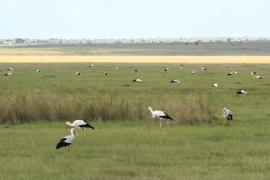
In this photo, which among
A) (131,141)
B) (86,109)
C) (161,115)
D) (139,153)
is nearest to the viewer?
(139,153)

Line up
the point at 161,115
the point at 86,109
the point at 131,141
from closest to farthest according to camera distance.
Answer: the point at 131,141 → the point at 161,115 → the point at 86,109

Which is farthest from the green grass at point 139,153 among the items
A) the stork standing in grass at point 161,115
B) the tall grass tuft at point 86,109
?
the tall grass tuft at point 86,109

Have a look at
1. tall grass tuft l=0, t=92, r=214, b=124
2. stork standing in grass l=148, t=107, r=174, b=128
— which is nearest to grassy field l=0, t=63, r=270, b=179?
tall grass tuft l=0, t=92, r=214, b=124

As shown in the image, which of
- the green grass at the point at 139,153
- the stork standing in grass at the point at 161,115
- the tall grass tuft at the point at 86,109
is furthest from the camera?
the tall grass tuft at the point at 86,109

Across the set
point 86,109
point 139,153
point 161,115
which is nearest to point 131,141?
point 139,153

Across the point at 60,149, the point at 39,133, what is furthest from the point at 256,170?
the point at 39,133

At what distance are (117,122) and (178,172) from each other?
953 cm

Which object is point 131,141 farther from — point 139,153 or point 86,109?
point 86,109

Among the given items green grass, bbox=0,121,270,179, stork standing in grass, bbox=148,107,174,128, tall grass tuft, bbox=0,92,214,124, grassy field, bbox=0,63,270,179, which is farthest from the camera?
tall grass tuft, bbox=0,92,214,124

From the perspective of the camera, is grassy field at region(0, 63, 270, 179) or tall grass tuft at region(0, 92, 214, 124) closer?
grassy field at region(0, 63, 270, 179)

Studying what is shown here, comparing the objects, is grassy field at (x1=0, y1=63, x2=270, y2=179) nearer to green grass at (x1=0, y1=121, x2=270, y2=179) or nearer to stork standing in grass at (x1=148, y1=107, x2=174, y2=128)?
green grass at (x1=0, y1=121, x2=270, y2=179)

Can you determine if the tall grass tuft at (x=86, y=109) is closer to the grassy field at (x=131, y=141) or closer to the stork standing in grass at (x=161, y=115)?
the grassy field at (x=131, y=141)

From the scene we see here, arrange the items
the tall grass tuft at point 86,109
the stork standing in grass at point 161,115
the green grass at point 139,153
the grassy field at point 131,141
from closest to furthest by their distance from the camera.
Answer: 1. the green grass at point 139,153
2. the grassy field at point 131,141
3. the stork standing in grass at point 161,115
4. the tall grass tuft at point 86,109

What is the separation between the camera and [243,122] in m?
22.3
